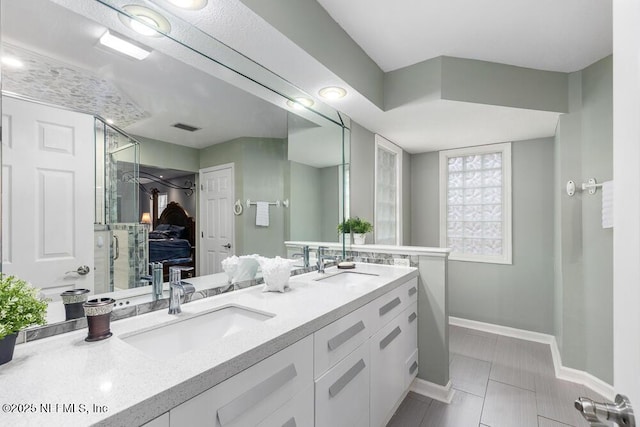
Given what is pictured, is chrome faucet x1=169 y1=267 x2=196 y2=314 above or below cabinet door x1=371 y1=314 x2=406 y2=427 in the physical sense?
above

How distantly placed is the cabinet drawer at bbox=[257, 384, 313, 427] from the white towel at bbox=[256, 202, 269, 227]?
39.3 inches

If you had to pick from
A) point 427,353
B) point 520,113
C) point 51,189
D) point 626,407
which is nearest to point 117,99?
point 51,189

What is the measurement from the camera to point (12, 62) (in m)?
0.93

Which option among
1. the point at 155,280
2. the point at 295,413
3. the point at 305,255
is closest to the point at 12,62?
the point at 155,280

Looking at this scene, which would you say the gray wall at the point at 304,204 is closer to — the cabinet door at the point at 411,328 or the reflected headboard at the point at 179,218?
the reflected headboard at the point at 179,218

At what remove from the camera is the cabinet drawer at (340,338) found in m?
1.17

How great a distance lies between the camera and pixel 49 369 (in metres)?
0.75

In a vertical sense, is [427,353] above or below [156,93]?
below

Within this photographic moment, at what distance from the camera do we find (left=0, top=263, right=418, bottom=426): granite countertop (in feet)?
1.96

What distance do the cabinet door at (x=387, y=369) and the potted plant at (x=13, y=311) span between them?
139cm

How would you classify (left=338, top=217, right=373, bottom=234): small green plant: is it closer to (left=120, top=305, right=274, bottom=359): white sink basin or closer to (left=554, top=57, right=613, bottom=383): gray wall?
(left=120, top=305, right=274, bottom=359): white sink basin

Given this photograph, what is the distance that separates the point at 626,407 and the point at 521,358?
2.86 metres

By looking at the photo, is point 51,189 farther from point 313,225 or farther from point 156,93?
point 313,225

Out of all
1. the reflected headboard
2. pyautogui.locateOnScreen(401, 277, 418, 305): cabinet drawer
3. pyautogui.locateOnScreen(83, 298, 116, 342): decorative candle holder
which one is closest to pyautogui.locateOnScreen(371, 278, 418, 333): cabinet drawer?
pyautogui.locateOnScreen(401, 277, 418, 305): cabinet drawer
